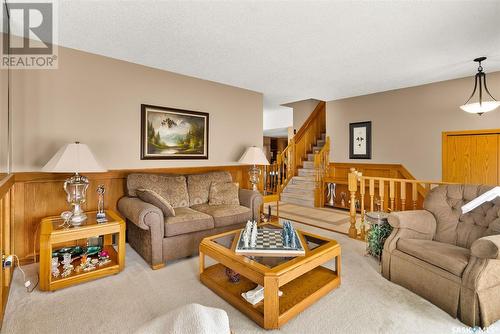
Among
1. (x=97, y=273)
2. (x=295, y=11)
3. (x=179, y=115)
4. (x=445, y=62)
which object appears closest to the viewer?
(x=295, y=11)

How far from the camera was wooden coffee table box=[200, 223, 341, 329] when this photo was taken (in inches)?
67.1

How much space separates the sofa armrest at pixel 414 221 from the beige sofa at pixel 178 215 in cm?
176

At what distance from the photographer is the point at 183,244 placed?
9.27 feet

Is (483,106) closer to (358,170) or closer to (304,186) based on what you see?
(358,170)

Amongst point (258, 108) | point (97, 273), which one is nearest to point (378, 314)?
point (97, 273)

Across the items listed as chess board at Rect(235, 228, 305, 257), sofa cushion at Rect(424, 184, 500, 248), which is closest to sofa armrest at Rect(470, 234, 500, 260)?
sofa cushion at Rect(424, 184, 500, 248)

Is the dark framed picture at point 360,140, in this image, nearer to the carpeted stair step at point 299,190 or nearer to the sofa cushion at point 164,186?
the carpeted stair step at point 299,190

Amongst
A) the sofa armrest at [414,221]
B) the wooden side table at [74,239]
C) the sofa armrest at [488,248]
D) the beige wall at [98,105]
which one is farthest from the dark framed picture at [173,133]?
the sofa armrest at [488,248]

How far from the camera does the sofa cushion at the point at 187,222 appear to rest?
2728 millimetres

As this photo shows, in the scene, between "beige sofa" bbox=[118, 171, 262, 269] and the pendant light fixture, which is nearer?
"beige sofa" bbox=[118, 171, 262, 269]

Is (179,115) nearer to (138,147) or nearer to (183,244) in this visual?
(138,147)

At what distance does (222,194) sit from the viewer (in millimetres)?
3654

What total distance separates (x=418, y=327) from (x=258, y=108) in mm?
4093

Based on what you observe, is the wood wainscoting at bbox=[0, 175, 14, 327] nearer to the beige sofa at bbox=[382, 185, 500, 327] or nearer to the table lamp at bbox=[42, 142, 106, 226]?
the table lamp at bbox=[42, 142, 106, 226]
